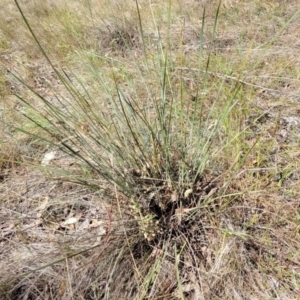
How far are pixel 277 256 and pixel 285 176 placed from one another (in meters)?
0.35

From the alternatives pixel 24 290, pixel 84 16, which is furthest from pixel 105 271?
pixel 84 16

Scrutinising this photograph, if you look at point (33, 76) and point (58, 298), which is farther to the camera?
point (33, 76)

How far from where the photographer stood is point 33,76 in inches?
102

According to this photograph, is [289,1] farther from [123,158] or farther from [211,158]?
[123,158]

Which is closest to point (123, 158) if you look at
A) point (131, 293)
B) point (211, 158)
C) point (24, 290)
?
point (211, 158)

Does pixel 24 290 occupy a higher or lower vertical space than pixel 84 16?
lower

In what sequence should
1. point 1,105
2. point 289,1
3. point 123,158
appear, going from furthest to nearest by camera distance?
1. point 289,1
2. point 1,105
3. point 123,158

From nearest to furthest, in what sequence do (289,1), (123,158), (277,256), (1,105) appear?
1. (277,256)
2. (123,158)
3. (1,105)
4. (289,1)

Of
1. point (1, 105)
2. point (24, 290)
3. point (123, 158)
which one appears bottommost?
point (24, 290)

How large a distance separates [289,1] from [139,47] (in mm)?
1484

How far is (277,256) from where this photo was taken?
46.4 inches

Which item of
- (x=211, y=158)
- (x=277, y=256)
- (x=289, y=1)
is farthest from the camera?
(x=289, y=1)

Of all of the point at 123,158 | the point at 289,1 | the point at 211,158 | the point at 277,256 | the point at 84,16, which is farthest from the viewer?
the point at 84,16

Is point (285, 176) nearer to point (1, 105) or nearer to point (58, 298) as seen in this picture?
point (58, 298)
